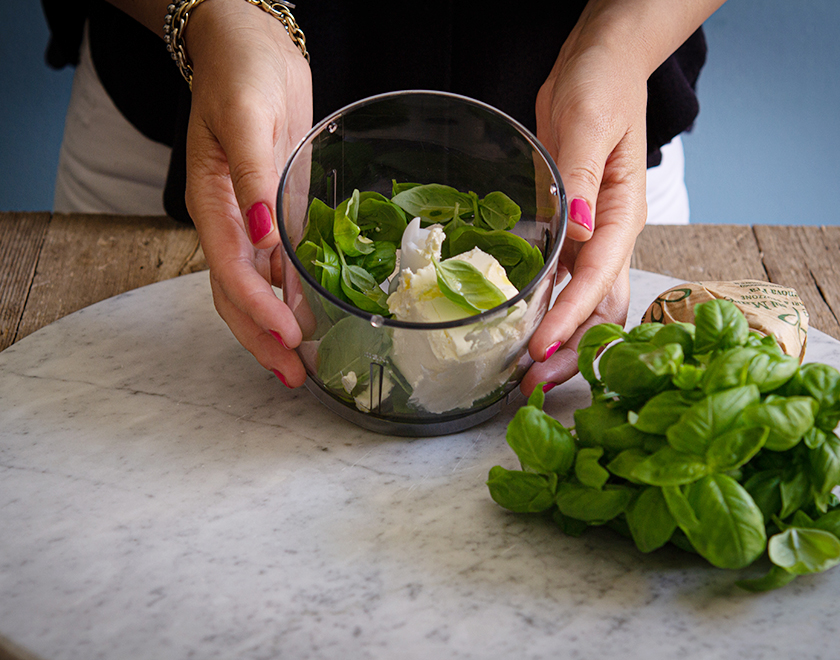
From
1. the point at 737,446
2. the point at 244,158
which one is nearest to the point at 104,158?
the point at 244,158

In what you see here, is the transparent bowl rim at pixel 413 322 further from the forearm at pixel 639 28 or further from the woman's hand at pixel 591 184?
the forearm at pixel 639 28

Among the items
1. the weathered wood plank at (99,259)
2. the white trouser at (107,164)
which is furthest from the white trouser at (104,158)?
the weathered wood plank at (99,259)

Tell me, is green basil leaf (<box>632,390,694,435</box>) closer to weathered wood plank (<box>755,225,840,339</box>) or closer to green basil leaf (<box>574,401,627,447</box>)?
green basil leaf (<box>574,401,627,447</box>)

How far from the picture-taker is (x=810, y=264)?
2.52 ft

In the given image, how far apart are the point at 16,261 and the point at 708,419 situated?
0.69m

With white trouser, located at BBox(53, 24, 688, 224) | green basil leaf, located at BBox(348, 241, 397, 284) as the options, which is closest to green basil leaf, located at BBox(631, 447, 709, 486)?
green basil leaf, located at BBox(348, 241, 397, 284)

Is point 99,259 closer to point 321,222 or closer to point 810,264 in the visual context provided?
point 321,222

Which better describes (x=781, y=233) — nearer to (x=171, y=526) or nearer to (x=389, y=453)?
(x=389, y=453)

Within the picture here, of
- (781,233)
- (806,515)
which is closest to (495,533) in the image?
(806,515)

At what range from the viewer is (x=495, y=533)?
1.47 feet

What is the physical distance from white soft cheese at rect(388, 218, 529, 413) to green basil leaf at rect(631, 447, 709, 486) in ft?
0.39

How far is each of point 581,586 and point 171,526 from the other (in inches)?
9.9

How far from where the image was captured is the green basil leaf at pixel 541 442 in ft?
1.32

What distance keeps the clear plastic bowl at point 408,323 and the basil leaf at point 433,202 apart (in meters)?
0.04
